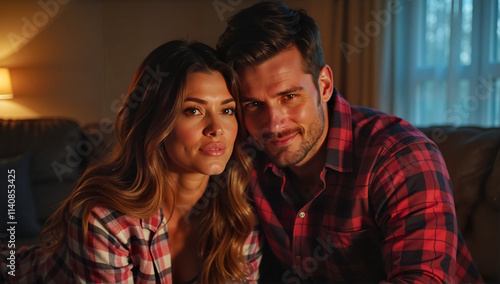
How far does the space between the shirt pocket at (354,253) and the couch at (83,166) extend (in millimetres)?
554

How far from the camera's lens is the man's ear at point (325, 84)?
Answer: 4.61 feet

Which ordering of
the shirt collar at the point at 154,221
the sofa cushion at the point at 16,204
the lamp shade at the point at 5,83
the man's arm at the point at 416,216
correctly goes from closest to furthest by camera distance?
the man's arm at the point at 416,216 → the shirt collar at the point at 154,221 → the sofa cushion at the point at 16,204 → the lamp shade at the point at 5,83

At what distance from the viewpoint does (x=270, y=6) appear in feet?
4.44

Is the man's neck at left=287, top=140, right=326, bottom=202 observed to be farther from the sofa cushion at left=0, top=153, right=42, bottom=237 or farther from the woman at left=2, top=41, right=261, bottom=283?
the sofa cushion at left=0, top=153, right=42, bottom=237

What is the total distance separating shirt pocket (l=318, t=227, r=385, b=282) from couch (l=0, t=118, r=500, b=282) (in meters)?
0.55

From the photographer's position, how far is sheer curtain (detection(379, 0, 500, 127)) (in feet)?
9.12

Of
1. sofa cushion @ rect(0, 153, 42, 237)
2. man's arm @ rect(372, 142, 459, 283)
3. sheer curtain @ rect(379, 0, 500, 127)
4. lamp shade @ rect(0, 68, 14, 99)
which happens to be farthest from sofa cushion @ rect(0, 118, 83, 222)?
sheer curtain @ rect(379, 0, 500, 127)

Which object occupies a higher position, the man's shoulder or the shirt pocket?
the man's shoulder

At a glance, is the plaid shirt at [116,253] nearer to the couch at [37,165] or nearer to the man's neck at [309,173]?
the man's neck at [309,173]

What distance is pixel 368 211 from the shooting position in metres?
1.21

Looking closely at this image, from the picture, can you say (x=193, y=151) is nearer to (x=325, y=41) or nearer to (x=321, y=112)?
(x=321, y=112)

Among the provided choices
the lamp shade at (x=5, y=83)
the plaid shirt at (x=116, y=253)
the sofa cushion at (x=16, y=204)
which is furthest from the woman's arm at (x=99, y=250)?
the lamp shade at (x=5, y=83)

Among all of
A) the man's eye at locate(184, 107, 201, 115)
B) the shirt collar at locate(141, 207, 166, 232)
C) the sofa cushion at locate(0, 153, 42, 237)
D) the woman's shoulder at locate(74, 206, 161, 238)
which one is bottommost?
the sofa cushion at locate(0, 153, 42, 237)

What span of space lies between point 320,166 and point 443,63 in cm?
206
